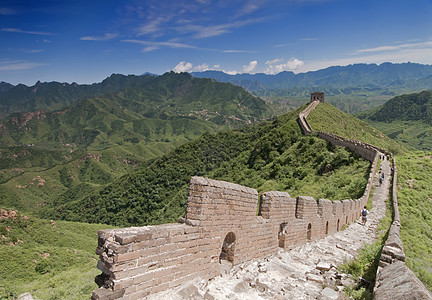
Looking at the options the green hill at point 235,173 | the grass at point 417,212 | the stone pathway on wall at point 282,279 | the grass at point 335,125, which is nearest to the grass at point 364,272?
the stone pathway on wall at point 282,279

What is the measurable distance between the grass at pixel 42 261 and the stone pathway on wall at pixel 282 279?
30.9 ft

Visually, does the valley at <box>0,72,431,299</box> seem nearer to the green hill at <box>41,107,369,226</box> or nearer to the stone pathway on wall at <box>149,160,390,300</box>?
the green hill at <box>41,107,369,226</box>

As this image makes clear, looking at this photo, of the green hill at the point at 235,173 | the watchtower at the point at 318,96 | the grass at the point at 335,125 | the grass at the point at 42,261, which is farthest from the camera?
the watchtower at the point at 318,96

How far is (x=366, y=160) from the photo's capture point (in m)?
25.7

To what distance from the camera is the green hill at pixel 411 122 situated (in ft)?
468

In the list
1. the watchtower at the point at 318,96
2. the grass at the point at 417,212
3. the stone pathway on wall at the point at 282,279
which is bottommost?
the grass at the point at 417,212

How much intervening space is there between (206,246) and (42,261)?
68.0 ft

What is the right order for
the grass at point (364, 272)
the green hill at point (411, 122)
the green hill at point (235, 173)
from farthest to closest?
the green hill at point (411, 122)
the green hill at point (235, 173)
the grass at point (364, 272)

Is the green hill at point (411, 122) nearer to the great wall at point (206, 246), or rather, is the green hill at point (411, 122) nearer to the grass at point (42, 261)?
the grass at point (42, 261)

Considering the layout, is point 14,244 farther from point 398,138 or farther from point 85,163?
point 398,138

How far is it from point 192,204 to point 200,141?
6526 centimetres

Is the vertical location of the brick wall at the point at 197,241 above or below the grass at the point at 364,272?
above

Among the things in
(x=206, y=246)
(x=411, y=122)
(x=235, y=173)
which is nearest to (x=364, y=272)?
(x=206, y=246)

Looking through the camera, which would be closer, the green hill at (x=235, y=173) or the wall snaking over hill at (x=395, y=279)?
the wall snaking over hill at (x=395, y=279)
